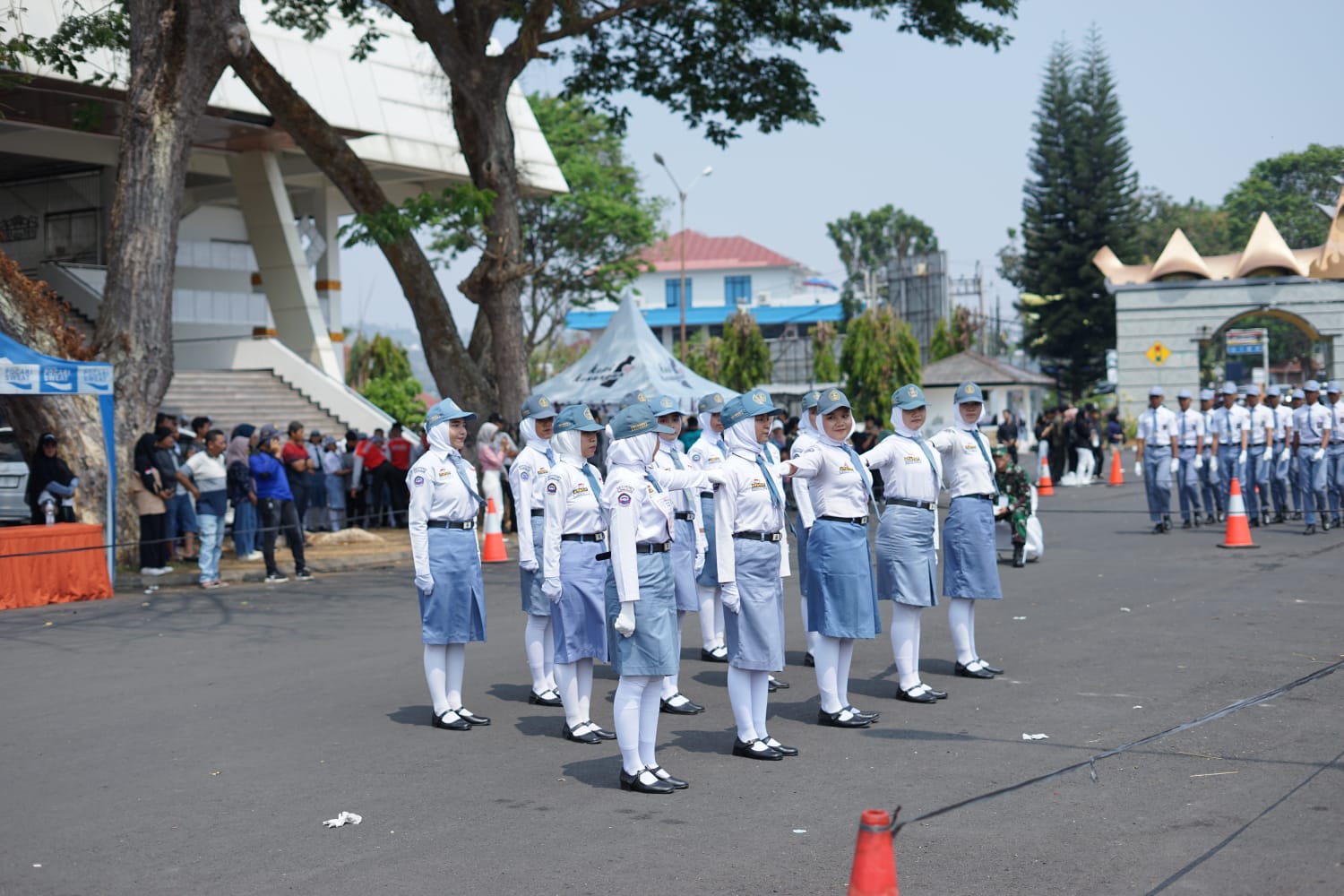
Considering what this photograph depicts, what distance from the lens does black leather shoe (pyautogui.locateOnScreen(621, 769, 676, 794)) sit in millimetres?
7195

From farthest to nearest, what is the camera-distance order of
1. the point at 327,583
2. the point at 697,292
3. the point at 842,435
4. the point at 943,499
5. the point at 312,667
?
the point at 697,292
the point at 943,499
the point at 327,583
the point at 312,667
the point at 842,435

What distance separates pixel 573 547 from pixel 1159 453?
14.0m

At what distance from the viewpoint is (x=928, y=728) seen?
859 cm

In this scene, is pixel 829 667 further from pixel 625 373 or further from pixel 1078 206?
pixel 1078 206

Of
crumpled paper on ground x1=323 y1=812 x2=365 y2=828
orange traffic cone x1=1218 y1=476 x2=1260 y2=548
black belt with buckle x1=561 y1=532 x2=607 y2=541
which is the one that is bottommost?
crumpled paper on ground x1=323 y1=812 x2=365 y2=828

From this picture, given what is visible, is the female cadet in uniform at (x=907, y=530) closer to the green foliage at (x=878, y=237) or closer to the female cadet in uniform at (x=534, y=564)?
the female cadet in uniform at (x=534, y=564)

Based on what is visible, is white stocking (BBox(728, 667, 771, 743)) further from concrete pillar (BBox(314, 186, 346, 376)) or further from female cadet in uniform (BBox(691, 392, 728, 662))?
concrete pillar (BBox(314, 186, 346, 376))

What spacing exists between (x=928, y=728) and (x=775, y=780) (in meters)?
1.57

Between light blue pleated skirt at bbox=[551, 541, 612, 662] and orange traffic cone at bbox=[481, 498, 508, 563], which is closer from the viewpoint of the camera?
light blue pleated skirt at bbox=[551, 541, 612, 662]

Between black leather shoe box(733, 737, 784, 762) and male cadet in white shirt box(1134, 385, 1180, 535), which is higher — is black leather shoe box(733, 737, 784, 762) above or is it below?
below

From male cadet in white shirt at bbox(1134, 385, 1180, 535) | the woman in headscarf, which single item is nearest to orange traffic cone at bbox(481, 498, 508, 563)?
the woman in headscarf

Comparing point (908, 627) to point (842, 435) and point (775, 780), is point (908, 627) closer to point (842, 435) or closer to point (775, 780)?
point (842, 435)

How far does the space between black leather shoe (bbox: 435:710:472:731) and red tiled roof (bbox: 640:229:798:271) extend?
9764cm

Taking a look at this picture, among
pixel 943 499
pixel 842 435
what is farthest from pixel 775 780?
pixel 943 499
